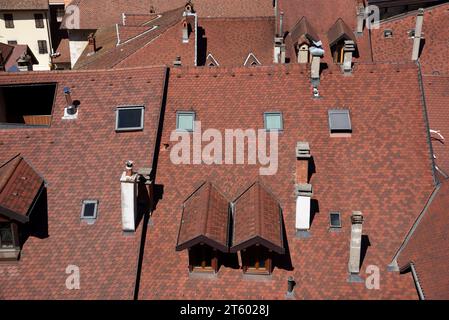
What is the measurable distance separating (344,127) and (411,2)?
2951 centimetres

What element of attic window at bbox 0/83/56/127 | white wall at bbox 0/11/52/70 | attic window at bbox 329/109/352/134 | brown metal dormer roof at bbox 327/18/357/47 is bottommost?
attic window at bbox 329/109/352/134

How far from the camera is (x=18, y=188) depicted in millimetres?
18250

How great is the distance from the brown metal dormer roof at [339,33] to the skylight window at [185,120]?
19642 mm

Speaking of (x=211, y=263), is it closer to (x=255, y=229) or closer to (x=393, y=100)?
(x=255, y=229)

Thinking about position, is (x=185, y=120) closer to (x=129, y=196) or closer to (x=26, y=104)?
(x=129, y=196)

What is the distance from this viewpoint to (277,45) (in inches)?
1443

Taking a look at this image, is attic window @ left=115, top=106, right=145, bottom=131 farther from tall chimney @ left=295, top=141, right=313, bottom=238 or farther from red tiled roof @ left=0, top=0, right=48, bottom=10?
red tiled roof @ left=0, top=0, right=48, bottom=10

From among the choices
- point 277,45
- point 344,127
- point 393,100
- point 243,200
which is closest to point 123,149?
point 243,200

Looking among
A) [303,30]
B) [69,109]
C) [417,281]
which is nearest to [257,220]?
[417,281]

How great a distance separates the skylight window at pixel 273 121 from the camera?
2045 cm

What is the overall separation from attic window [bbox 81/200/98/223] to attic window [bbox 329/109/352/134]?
339 inches

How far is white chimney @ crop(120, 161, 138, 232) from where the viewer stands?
57.6 feet

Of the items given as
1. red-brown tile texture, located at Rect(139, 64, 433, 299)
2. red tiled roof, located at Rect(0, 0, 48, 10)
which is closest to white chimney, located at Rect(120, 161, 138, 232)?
red-brown tile texture, located at Rect(139, 64, 433, 299)

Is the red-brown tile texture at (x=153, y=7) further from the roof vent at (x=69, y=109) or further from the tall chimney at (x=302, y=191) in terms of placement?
the tall chimney at (x=302, y=191)
